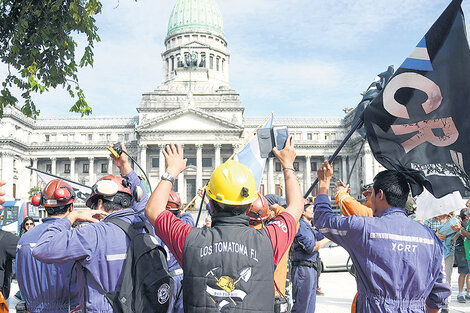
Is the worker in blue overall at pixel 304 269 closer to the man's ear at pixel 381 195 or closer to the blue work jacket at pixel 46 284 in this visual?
the man's ear at pixel 381 195

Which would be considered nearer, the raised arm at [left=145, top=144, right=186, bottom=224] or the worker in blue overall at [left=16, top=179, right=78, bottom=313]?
the raised arm at [left=145, top=144, right=186, bottom=224]

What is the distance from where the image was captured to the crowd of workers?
257 centimetres

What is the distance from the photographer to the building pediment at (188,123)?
52.8 meters

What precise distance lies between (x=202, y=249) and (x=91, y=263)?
910 mm

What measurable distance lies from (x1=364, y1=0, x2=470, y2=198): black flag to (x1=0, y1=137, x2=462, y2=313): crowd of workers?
245 millimetres

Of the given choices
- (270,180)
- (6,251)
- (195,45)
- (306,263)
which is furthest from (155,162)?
(6,251)

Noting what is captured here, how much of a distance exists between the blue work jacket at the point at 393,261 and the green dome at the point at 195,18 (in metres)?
68.7

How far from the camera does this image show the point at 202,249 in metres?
2.58

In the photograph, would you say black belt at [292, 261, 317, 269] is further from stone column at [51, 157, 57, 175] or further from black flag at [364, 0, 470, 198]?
stone column at [51, 157, 57, 175]

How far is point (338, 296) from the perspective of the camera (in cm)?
1073

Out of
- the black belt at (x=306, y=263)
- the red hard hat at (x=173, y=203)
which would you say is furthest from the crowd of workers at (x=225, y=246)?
the red hard hat at (x=173, y=203)

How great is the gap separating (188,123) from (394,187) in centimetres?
5045

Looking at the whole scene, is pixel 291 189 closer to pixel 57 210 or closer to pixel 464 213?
pixel 57 210

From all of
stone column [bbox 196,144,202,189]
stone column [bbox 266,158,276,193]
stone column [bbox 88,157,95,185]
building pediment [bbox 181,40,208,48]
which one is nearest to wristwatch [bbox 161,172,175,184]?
stone column [bbox 196,144,202,189]
